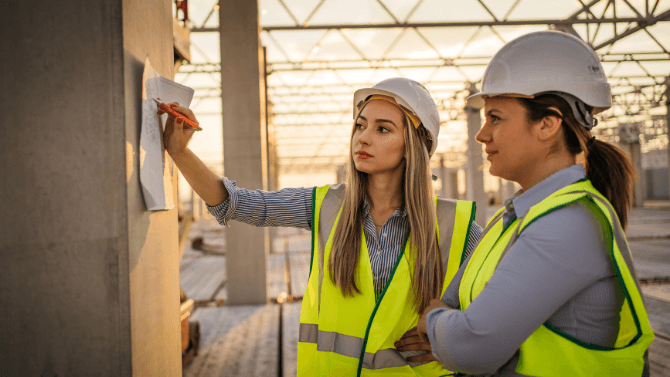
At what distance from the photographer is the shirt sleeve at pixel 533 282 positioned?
102 cm

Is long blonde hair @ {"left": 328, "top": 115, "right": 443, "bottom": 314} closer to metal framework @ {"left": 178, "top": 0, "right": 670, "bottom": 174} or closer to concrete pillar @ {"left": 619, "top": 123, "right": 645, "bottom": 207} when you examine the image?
metal framework @ {"left": 178, "top": 0, "right": 670, "bottom": 174}

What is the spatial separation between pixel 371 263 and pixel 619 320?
1.01m

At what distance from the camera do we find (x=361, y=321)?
1785mm

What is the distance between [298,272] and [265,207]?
7915mm

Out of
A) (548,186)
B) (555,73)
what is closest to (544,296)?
(548,186)

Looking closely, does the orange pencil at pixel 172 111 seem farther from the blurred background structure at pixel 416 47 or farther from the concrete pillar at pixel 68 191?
the blurred background structure at pixel 416 47

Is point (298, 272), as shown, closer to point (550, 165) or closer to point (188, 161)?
point (188, 161)

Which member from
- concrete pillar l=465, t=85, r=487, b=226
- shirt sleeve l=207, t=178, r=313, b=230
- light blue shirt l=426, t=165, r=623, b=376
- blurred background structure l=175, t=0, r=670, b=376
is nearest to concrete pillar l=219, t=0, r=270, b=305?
blurred background structure l=175, t=0, r=670, b=376

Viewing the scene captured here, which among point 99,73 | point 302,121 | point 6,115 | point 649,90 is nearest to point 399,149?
point 99,73

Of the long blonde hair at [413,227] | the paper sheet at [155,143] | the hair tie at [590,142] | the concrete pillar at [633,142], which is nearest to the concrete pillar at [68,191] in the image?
the paper sheet at [155,143]

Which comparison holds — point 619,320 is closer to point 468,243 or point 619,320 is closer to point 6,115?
point 468,243

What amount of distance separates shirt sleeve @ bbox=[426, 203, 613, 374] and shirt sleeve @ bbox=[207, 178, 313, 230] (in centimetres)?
110

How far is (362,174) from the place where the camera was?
2.09 m

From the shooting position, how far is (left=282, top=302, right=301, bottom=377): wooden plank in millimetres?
4241
